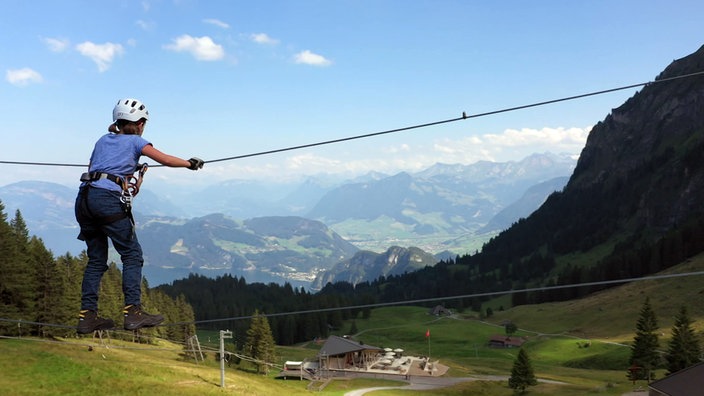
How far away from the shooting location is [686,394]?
41.4 meters

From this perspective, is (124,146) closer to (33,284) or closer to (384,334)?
(33,284)

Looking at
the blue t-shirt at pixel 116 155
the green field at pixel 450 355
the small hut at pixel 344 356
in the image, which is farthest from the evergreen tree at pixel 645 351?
the blue t-shirt at pixel 116 155

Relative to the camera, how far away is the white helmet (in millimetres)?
9852

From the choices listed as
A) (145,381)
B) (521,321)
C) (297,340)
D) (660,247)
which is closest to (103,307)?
(145,381)

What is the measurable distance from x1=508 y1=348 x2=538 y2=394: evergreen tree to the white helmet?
68.3m

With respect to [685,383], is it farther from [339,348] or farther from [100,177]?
[339,348]

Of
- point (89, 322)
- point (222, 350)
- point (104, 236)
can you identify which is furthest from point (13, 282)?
point (104, 236)

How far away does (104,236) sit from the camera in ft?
32.9

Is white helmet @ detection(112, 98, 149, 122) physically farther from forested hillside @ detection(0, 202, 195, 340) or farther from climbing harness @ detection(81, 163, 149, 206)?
forested hillside @ detection(0, 202, 195, 340)

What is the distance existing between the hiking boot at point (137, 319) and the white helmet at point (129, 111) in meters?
4.03

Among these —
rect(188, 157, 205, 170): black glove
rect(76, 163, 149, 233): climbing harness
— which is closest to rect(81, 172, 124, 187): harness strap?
rect(76, 163, 149, 233): climbing harness

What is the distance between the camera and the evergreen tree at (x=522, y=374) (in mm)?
67250

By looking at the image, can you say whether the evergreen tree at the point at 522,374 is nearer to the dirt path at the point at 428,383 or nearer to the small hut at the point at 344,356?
the dirt path at the point at 428,383

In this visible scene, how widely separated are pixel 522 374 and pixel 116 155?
70308 millimetres
